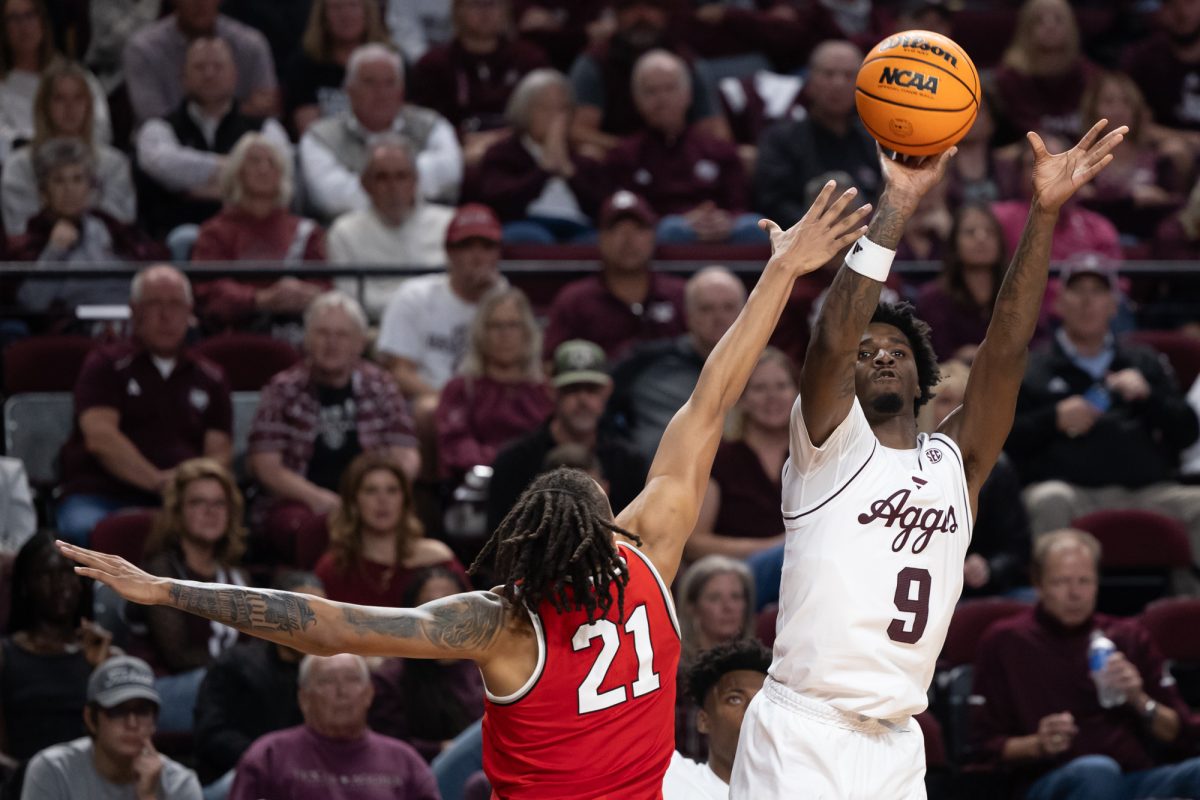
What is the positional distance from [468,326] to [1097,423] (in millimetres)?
3353

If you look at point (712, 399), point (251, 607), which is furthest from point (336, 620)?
point (712, 399)

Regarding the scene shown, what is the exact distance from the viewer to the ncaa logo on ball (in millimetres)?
5281

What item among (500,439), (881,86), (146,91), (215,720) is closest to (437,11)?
(146,91)

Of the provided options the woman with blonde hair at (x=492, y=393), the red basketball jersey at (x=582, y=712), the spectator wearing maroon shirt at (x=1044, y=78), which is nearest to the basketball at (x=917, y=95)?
the red basketball jersey at (x=582, y=712)

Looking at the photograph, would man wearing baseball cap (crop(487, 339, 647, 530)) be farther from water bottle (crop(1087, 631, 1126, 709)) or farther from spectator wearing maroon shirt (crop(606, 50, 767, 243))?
spectator wearing maroon shirt (crop(606, 50, 767, 243))

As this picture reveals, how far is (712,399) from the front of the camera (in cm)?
524

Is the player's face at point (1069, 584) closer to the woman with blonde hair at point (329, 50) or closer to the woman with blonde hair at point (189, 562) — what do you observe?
the woman with blonde hair at point (189, 562)

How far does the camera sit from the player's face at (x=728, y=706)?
635 cm

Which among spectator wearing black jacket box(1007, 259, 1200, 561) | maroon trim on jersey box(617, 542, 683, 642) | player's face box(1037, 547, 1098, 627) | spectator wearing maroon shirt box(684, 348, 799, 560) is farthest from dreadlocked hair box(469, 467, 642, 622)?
spectator wearing black jacket box(1007, 259, 1200, 561)

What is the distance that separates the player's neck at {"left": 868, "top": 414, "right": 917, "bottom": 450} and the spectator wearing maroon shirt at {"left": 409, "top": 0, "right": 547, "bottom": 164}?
7.28m

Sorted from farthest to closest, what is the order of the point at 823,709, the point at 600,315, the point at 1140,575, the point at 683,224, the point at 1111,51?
the point at 1111,51 → the point at 683,224 → the point at 600,315 → the point at 1140,575 → the point at 823,709

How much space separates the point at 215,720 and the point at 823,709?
11.5 ft

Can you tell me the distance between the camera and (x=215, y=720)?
309 inches

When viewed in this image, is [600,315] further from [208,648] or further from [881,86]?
[881,86]
